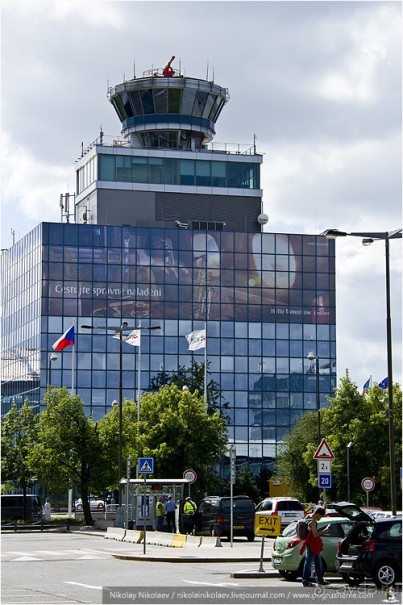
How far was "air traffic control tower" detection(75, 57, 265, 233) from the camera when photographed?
116 metres

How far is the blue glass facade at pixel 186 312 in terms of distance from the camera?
367 feet

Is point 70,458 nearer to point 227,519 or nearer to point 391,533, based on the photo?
point 227,519

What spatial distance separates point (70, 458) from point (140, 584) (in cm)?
4375

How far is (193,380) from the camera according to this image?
365 ft

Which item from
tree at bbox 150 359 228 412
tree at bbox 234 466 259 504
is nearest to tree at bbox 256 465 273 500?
tree at bbox 234 466 259 504

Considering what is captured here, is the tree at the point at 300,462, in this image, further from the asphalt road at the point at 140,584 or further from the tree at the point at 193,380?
the asphalt road at the point at 140,584

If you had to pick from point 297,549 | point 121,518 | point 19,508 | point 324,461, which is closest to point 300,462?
point 19,508

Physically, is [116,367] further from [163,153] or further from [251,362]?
[163,153]

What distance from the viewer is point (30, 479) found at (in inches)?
3068

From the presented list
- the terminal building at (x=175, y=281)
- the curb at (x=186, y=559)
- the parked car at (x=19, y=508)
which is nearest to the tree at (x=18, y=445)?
the parked car at (x=19, y=508)

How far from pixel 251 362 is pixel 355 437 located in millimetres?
47138

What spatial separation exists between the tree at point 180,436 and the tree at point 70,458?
22.7 ft

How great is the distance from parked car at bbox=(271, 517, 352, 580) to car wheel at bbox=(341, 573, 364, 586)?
1250 millimetres

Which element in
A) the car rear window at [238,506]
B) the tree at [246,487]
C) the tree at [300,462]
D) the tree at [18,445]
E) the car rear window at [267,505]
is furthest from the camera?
the tree at [246,487]
